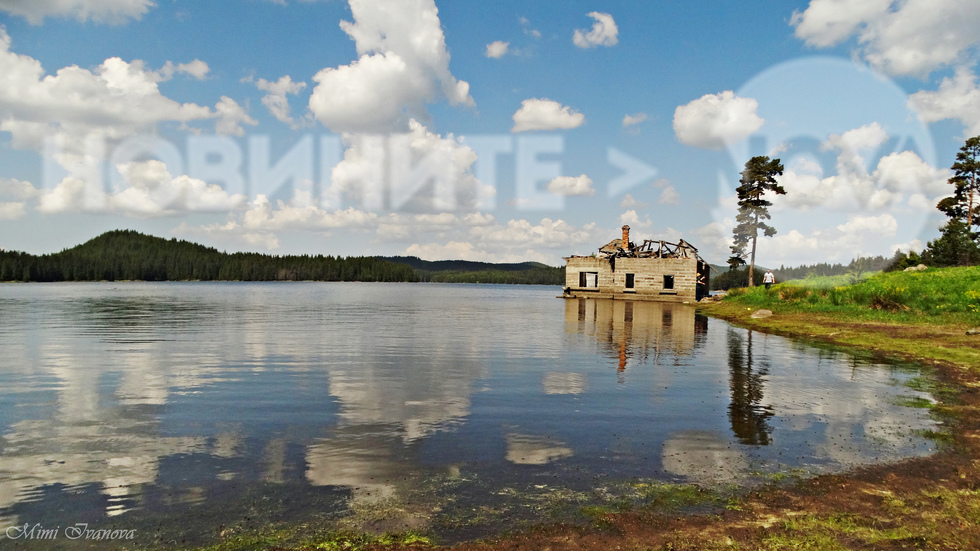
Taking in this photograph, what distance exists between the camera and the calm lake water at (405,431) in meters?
7.14

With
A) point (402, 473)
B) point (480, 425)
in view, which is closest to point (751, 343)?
point (480, 425)

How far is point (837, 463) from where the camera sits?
8922 mm

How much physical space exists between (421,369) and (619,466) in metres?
10.9

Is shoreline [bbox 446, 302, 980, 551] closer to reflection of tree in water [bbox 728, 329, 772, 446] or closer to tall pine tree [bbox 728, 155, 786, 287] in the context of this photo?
reflection of tree in water [bbox 728, 329, 772, 446]

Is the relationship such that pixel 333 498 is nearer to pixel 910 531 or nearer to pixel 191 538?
pixel 191 538

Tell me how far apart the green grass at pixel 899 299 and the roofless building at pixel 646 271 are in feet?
78.9

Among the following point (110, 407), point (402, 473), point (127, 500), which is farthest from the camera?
point (110, 407)

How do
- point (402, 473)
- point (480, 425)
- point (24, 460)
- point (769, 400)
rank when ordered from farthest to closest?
point (769, 400), point (480, 425), point (24, 460), point (402, 473)

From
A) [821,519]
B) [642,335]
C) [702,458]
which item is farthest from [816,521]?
[642,335]

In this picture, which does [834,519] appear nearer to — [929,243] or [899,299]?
[899,299]

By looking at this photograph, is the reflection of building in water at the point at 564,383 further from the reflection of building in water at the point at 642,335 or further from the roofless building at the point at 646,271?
the roofless building at the point at 646,271

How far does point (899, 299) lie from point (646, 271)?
39570mm

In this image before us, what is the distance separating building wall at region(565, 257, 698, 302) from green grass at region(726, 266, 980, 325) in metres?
23.7

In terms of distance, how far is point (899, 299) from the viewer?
32.0 meters
